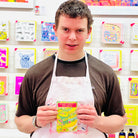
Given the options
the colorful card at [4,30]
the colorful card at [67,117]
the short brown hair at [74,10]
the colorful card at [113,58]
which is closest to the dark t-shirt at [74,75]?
the colorful card at [67,117]

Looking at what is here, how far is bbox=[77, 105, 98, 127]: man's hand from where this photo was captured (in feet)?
3.30

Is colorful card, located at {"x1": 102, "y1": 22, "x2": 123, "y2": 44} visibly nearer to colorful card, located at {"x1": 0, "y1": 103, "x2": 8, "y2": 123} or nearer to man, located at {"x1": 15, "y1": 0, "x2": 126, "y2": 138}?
man, located at {"x1": 15, "y1": 0, "x2": 126, "y2": 138}

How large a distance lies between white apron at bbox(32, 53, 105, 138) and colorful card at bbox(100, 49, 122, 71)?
963 mm

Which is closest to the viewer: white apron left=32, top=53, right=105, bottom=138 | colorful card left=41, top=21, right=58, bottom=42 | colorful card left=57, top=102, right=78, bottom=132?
colorful card left=57, top=102, right=78, bottom=132

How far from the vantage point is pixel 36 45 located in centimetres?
210

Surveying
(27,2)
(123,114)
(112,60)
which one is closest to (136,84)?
(112,60)

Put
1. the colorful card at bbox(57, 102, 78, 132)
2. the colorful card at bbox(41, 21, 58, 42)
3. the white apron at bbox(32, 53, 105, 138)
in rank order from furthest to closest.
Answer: the colorful card at bbox(41, 21, 58, 42) < the white apron at bbox(32, 53, 105, 138) < the colorful card at bbox(57, 102, 78, 132)

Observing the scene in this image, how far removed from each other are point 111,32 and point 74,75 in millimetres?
1088

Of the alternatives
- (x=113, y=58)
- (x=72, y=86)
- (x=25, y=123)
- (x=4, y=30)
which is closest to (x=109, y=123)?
(x=72, y=86)

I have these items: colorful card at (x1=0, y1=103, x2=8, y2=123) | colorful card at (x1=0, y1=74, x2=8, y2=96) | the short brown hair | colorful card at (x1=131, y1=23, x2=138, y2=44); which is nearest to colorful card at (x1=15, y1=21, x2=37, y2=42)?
colorful card at (x1=0, y1=74, x2=8, y2=96)

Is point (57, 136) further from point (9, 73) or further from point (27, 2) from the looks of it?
point (27, 2)

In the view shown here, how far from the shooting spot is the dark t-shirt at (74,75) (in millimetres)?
1092

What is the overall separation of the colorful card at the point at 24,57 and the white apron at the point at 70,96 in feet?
3.24

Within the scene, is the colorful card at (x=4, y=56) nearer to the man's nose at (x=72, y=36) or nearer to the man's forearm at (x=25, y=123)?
the man's forearm at (x=25, y=123)
